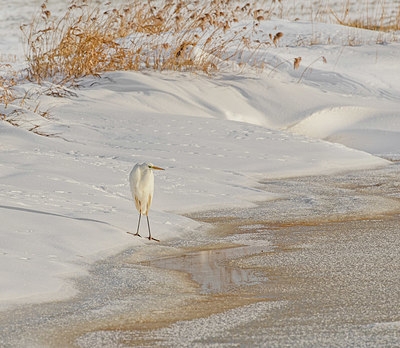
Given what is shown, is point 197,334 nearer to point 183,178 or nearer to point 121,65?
point 183,178

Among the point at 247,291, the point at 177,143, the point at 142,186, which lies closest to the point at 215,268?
the point at 247,291

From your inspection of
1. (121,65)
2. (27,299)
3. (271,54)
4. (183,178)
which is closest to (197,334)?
(27,299)

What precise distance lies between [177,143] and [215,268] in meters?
2.96

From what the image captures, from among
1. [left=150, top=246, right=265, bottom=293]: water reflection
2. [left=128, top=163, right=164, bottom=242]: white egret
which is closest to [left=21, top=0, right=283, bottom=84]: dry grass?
[left=128, top=163, right=164, bottom=242]: white egret

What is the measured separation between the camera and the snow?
3.42 meters

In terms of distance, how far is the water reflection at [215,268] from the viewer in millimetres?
2895

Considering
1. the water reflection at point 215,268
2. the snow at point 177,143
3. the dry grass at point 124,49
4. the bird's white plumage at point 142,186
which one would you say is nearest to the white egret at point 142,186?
the bird's white plumage at point 142,186

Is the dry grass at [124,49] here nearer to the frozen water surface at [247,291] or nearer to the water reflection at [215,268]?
the frozen water surface at [247,291]

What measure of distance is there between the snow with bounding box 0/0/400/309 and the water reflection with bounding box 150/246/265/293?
12.4 inches

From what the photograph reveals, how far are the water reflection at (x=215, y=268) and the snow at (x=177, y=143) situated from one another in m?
0.32

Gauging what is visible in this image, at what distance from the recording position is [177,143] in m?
6.02

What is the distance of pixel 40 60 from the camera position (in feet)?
26.5

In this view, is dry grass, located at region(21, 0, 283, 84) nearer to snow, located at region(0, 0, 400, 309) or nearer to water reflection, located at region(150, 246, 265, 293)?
snow, located at region(0, 0, 400, 309)

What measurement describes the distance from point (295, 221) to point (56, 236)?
1.28 metres
